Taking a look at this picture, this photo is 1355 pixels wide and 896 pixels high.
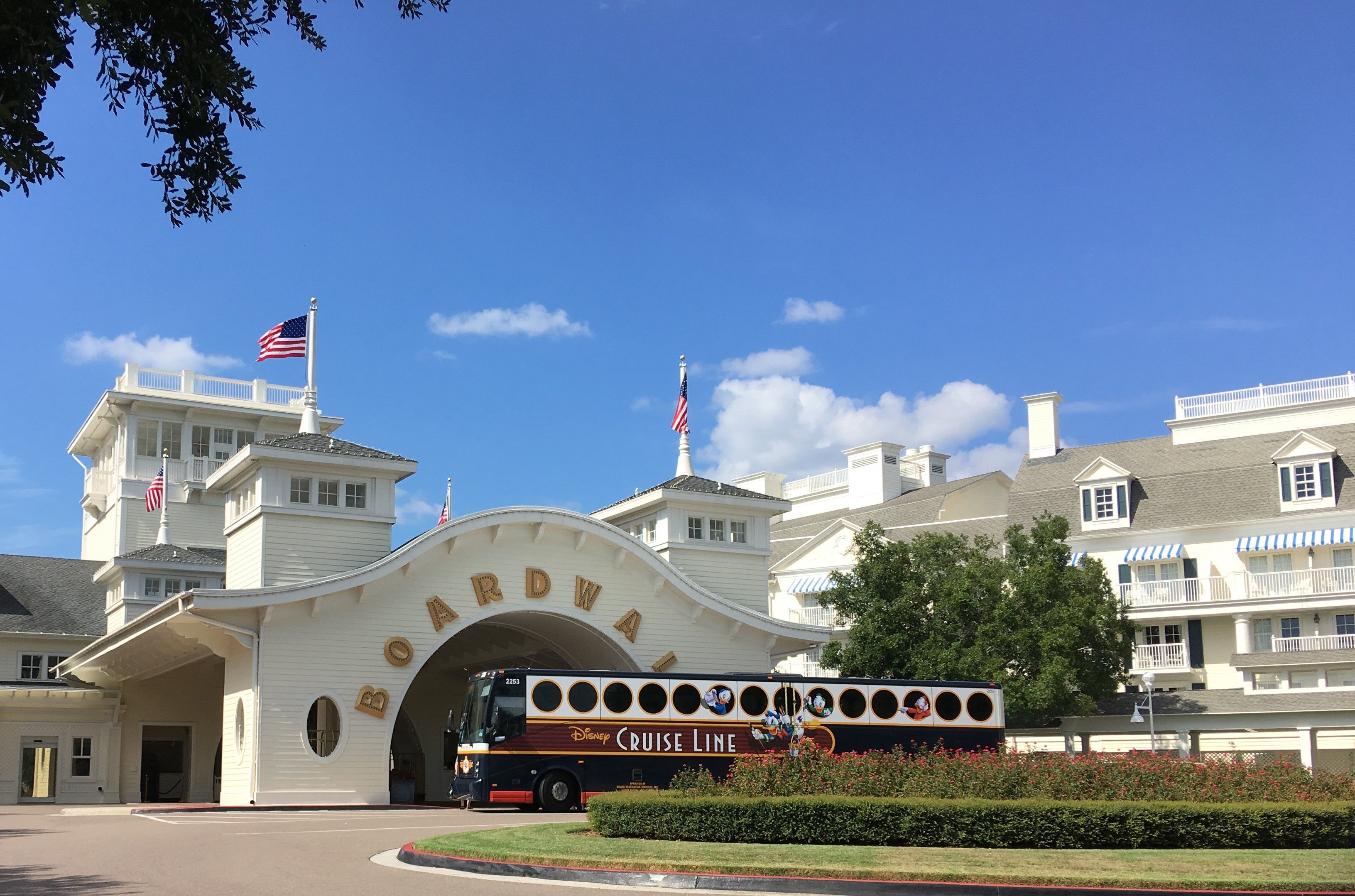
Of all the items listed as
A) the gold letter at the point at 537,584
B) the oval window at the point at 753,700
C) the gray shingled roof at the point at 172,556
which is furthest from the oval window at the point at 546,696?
the gray shingled roof at the point at 172,556

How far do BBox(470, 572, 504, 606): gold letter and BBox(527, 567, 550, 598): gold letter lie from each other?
857 mm

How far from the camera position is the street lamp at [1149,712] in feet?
131

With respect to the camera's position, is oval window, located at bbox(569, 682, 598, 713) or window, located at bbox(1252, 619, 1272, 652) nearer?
oval window, located at bbox(569, 682, 598, 713)

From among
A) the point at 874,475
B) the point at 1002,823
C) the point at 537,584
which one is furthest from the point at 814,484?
the point at 1002,823

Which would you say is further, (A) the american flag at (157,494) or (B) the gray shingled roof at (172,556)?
(A) the american flag at (157,494)

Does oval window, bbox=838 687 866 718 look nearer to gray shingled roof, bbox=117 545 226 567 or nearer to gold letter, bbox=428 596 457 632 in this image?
gold letter, bbox=428 596 457 632

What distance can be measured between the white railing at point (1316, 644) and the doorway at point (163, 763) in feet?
127

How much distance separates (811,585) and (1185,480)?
17386mm

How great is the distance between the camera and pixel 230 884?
1408cm

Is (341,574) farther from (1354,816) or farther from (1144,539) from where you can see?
(1144,539)

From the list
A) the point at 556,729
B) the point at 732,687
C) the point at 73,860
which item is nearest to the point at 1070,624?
the point at 732,687

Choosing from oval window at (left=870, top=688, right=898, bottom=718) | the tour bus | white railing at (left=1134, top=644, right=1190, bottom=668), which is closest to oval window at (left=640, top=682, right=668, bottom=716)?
the tour bus

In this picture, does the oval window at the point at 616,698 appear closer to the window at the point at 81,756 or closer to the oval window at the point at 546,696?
the oval window at the point at 546,696

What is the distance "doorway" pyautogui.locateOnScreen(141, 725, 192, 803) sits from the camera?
1740 inches
